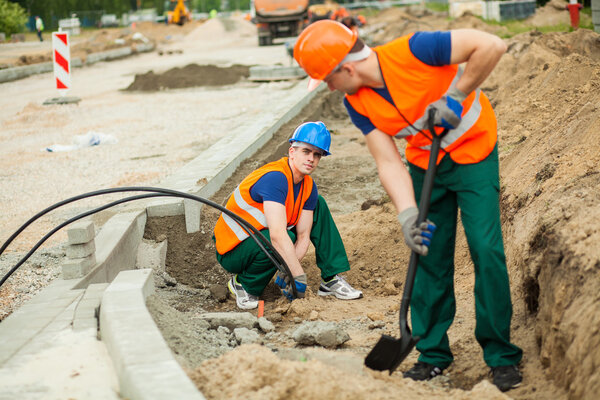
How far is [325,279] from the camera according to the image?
4.95 metres

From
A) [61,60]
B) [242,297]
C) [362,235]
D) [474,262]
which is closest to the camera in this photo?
[474,262]

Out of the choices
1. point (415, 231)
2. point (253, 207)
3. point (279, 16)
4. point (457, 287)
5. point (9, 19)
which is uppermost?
point (9, 19)

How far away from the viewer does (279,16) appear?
90.4ft

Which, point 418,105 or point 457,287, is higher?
point 418,105

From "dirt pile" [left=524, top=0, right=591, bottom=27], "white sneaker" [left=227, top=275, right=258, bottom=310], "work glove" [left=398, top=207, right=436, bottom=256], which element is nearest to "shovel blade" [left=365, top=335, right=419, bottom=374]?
"work glove" [left=398, top=207, right=436, bottom=256]

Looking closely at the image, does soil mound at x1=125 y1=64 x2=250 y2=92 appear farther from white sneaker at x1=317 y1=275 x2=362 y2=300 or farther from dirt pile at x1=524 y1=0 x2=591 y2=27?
white sneaker at x1=317 y1=275 x2=362 y2=300

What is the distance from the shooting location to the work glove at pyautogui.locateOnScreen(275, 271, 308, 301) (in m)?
4.70

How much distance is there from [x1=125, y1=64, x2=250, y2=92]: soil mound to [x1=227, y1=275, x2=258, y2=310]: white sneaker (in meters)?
11.2

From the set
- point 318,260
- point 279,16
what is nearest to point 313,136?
point 318,260

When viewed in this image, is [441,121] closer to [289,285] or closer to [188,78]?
[289,285]

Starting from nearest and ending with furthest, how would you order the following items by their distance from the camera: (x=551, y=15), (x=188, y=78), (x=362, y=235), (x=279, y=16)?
(x=362, y=235) → (x=188, y=78) → (x=551, y=15) → (x=279, y=16)

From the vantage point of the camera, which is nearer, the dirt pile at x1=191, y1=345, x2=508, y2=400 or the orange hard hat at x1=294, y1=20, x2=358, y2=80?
the dirt pile at x1=191, y1=345, x2=508, y2=400

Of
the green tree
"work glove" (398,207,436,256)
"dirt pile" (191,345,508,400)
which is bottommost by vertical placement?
"dirt pile" (191,345,508,400)

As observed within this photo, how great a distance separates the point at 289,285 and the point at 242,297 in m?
0.37
